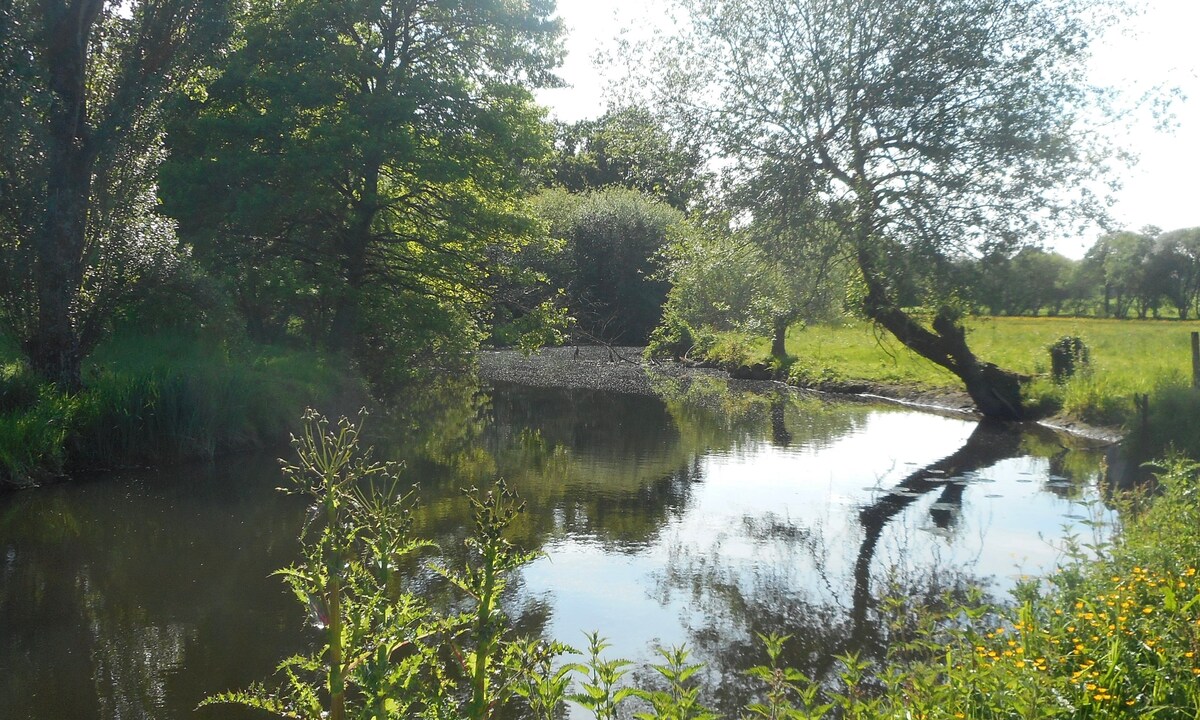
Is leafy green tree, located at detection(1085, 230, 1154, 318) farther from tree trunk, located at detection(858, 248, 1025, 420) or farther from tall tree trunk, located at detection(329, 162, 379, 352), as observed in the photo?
tall tree trunk, located at detection(329, 162, 379, 352)

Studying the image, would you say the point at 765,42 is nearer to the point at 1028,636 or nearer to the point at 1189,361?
the point at 1189,361

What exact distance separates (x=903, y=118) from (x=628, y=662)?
14.1m

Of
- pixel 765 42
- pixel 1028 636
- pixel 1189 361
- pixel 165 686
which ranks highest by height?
pixel 765 42

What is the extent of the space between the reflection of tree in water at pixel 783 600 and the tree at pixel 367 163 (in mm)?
10887

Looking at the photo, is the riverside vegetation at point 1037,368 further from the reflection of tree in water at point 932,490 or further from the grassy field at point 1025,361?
the reflection of tree in water at point 932,490

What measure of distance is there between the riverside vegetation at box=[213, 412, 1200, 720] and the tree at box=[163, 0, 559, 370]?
13.2 metres

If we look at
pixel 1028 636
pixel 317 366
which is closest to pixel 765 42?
pixel 317 366

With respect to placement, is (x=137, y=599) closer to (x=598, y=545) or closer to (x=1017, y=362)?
(x=598, y=545)

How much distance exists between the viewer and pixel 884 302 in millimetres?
17172

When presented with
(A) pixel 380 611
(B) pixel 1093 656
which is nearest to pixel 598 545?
(B) pixel 1093 656

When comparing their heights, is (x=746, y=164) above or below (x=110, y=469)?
above

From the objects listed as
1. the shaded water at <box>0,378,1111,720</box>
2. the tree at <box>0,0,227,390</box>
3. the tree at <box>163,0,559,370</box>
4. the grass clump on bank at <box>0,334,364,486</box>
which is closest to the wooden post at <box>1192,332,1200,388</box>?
the shaded water at <box>0,378,1111,720</box>

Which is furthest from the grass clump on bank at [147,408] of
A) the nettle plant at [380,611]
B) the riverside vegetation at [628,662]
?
the nettle plant at [380,611]

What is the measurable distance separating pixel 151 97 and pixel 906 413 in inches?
593
